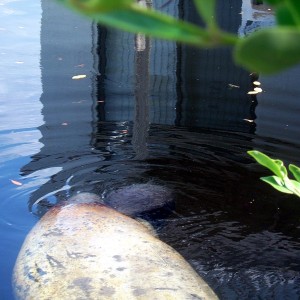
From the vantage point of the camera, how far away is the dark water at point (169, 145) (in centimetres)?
448

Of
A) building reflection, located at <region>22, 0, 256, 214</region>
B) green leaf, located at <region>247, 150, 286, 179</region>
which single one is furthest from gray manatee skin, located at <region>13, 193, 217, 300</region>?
green leaf, located at <region>247, 150, 286, 179</region>

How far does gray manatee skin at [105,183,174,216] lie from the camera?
4.89m

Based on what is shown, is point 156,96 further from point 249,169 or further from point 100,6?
point 100,6

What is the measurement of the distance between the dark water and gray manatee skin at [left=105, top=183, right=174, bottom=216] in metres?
0.12

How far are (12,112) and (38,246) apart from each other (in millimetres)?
3576

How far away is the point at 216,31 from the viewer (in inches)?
25.9

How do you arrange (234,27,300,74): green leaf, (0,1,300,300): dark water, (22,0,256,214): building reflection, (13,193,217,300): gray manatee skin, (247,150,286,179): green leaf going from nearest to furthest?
1. (234,27,300,74): green leaf
2. (247,150,286,179): green leaf
3. (13,193,217,300): gray manatee skin
4. (0,1,300,300): dark water
5. (22,0,256,214): building reflection

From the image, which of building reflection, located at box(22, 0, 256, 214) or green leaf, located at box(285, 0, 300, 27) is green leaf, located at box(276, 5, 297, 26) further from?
building reflection, located at box(22, 0, 256, 214)

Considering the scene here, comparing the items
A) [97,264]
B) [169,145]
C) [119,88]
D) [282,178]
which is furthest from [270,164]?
[119,88]

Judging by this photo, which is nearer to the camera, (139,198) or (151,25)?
(151,25)

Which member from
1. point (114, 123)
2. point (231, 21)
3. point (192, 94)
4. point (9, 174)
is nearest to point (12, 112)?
point (114, 123)

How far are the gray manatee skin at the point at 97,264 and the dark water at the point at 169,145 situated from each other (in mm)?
377

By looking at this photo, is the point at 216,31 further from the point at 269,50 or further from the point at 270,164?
the point at 270,164

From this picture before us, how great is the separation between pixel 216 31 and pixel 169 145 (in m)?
5.55
